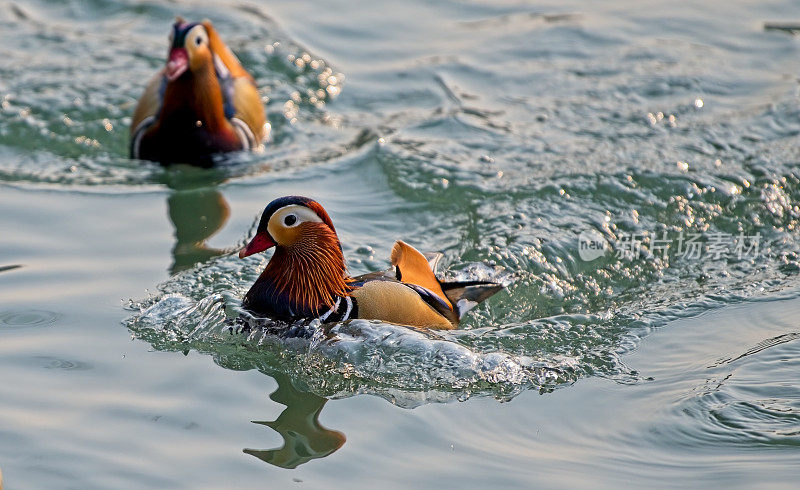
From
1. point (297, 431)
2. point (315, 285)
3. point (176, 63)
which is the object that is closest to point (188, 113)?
point (176, 63)

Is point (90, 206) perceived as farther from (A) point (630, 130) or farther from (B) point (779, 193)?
(B) point (779, 193)

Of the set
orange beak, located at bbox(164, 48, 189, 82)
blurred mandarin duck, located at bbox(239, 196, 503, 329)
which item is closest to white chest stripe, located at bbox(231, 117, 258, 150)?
orange beak, located at bbox(164, 48, 189, 82)

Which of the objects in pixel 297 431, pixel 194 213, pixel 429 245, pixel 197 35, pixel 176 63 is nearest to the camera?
pixel 297 431

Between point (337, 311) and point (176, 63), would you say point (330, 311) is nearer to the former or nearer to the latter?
point (337, 311)

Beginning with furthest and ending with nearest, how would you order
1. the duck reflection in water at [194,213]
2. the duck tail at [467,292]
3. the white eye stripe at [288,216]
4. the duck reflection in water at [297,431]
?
the duck reflection in water at [194,213] < the duck tail at [467,292] < the white eye stripe at [288,216] < the duck reflection in water at [297,431]

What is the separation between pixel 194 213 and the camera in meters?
7.90

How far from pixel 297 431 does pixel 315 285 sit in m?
0.96

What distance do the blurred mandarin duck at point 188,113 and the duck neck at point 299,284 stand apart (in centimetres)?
266

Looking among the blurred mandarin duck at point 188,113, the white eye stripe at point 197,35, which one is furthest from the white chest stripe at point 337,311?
the white eye stripe at point 197,35

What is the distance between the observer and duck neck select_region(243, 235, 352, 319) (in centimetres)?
605

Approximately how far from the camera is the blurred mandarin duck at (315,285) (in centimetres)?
599

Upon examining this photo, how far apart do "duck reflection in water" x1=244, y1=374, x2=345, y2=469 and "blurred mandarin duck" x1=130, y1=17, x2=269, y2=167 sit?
314cm

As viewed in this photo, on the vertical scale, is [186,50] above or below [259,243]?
above

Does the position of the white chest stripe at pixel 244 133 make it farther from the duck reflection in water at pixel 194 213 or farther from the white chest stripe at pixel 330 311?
the white chest stripe at pixel 330 311
